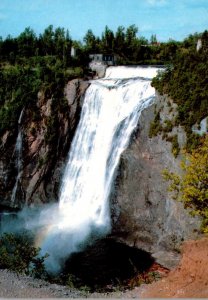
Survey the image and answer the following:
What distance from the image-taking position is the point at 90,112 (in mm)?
38812

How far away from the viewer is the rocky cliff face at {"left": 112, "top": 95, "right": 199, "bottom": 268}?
27.7m

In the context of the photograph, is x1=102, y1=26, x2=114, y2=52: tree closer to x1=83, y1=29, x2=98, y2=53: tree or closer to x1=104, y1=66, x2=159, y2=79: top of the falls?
x1=83, y1=29, x2=98, y2=53: tree

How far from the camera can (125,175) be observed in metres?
32.1

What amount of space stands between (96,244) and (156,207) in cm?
457

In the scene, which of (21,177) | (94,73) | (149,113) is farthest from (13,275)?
(94,73)

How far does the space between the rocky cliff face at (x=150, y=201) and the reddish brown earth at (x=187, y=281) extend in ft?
12.2

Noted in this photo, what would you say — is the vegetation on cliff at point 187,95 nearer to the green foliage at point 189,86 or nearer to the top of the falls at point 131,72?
the green foliage at point 189,86

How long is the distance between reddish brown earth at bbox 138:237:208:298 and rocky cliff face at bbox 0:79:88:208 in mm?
17872

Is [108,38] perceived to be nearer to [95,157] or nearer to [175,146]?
[95,157]

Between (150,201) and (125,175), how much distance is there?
2880 mm

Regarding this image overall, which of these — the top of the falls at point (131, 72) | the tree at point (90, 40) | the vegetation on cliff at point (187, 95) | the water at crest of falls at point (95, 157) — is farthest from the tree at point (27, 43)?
the vegetation on cliff at point (187, 95)

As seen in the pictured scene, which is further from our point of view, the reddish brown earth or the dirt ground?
the reddish brown earth

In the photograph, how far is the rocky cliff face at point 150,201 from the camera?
27.7m

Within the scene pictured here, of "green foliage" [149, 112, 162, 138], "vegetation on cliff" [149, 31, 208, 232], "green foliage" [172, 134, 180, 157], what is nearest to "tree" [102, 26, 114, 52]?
"vegetation on cliff" [149, 31, 208, 232]
